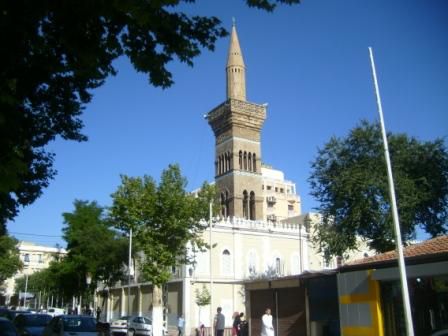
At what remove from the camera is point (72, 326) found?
16734 millimetres

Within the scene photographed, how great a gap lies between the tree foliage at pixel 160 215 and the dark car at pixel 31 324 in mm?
10615

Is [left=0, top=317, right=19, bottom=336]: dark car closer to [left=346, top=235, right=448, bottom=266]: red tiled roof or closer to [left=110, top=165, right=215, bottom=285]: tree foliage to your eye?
[left=346, top=235, right=448, bottom=266]: red tiled roof

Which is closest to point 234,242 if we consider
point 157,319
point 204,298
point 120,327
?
point 204,298

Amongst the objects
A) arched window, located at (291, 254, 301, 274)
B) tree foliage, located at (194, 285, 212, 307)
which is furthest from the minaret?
tree foliage, located at (194, 285, 212, 307)

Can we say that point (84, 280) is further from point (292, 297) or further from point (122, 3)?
point (122, 3)

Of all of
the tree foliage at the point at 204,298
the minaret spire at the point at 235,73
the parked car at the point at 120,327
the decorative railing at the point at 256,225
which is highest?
the minaret spire at the point at 235,73

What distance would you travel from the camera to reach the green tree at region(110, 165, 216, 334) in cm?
3194

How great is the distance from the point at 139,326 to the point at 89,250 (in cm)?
1266

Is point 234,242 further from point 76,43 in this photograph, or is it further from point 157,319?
point 76,43

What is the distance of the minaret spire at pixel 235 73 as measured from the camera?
58969 millimetres

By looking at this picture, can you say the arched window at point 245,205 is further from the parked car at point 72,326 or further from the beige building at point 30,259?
the beige building at point 30,259

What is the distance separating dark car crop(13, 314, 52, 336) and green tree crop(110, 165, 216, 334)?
10595mm

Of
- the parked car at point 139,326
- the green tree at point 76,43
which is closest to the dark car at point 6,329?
the green tree at point 76,43

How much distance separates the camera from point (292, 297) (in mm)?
24484
